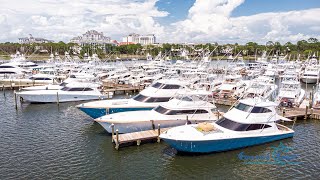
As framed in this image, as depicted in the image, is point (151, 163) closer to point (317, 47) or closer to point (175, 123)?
point (175, 123)

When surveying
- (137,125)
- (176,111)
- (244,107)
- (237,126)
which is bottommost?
(137,125)

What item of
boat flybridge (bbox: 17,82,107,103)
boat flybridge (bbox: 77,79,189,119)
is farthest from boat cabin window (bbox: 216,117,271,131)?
boat flybridge (bbox: 17,82,107,103)

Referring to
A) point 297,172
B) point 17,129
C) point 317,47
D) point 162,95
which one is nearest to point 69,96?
point 17,129

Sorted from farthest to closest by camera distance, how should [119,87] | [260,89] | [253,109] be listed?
[119,87] → [260,89] → [253,109]

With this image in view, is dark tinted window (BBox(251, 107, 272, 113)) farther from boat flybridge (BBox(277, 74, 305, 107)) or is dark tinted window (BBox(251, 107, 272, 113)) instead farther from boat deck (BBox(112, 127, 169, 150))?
boat flybridge (BBox(277, 74, 305, 107))

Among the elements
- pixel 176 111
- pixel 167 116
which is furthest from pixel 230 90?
pixel 167 116

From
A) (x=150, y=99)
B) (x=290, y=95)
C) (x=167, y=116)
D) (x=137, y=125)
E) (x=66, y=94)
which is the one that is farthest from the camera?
(x=66, y=94)

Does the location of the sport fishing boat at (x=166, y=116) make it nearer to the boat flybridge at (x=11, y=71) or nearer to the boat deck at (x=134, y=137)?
the boat deck at (x=134, y=137)

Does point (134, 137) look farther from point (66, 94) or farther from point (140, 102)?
point (66, 94)
